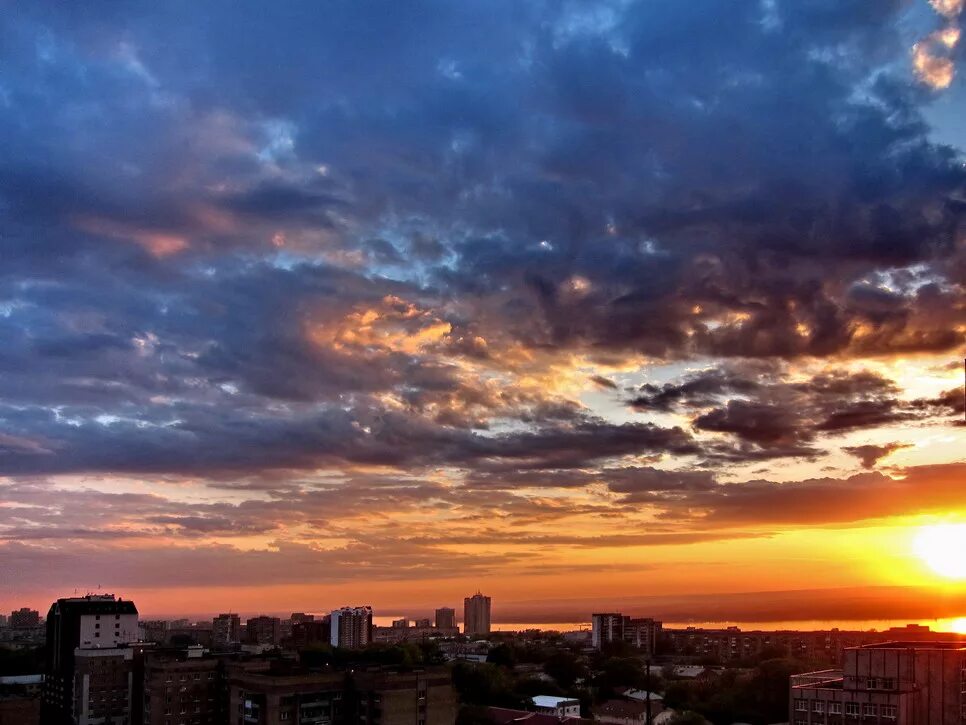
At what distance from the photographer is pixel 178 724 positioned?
28188mm

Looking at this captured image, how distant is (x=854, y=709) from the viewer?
843 inches

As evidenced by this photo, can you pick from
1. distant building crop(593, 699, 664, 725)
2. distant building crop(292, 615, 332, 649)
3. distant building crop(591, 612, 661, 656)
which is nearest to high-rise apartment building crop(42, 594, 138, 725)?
distant building crop(593, 699, 664, 725)

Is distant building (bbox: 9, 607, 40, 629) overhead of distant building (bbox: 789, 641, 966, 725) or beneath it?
beneath

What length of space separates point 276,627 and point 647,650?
3669cm

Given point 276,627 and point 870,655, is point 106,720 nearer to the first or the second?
point 870,655

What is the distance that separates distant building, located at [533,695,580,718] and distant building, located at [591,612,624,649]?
3988cm

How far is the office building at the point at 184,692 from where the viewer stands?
28125 mm

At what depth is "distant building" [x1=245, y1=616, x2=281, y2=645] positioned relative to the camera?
→ 3309 inches

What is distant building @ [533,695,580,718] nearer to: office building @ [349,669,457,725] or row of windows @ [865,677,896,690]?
office building @ [349,669,457,725]

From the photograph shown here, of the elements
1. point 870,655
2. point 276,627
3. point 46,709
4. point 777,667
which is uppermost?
point 870,655

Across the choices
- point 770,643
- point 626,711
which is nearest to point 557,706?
point 626,711

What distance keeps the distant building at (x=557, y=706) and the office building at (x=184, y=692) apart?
1248 cm

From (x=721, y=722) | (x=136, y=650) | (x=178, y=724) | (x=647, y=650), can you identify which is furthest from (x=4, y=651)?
(x=647, y=650)

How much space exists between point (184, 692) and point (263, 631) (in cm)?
6279
